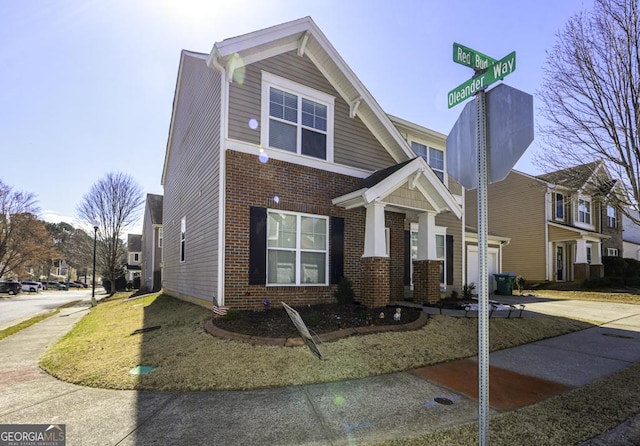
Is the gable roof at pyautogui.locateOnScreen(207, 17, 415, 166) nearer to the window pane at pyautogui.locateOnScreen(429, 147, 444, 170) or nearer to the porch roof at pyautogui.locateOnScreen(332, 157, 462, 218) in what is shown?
the porch roof at pyautogui.locateOnScreen(332, 157, 462, 218)

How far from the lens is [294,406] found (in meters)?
4.21

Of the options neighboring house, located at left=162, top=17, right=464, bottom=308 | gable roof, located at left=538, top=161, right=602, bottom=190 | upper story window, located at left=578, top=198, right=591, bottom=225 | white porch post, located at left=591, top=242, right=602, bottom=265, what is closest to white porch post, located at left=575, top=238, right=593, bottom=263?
white porch post, located at left=591, top=242, right=602, bottom=265

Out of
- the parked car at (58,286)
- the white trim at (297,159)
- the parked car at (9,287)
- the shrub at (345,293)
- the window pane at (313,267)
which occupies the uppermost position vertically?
the white trim at (297,159)

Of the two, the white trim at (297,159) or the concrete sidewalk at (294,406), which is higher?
the white trim at (297,159)

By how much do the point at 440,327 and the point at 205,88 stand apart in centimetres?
909

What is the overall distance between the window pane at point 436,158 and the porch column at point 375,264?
6082 mm

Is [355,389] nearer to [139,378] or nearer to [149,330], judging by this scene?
[139,378]

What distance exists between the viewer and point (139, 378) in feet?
17.1

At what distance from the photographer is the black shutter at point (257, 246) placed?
8.70 metres

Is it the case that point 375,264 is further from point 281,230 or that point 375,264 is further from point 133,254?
point 133,254

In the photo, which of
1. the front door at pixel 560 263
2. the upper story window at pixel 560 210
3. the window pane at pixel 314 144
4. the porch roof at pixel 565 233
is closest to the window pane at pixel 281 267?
the window pane at pixel 314 144

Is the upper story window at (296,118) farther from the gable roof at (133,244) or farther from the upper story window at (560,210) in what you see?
the gable roof at (133,244)

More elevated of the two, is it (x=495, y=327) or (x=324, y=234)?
(x=324, y=234)

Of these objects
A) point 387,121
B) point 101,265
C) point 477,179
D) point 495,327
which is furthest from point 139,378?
point 101,265
